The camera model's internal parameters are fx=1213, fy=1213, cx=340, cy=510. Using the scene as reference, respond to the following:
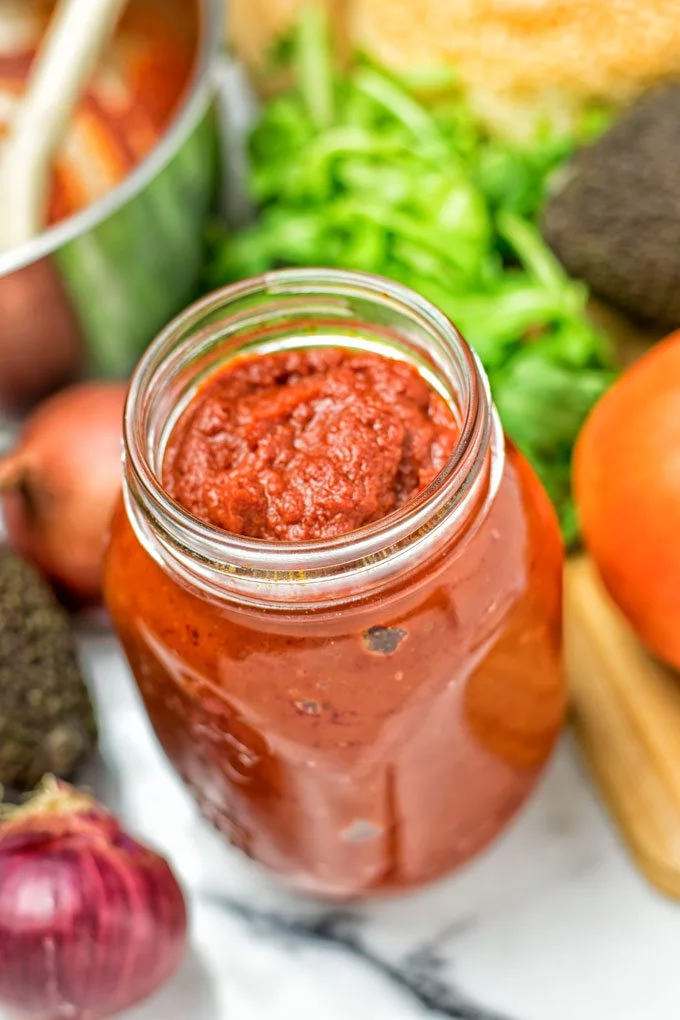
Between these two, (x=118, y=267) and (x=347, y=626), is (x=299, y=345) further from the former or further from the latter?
(x=118, y=267)

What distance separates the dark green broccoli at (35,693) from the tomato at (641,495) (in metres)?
0.41

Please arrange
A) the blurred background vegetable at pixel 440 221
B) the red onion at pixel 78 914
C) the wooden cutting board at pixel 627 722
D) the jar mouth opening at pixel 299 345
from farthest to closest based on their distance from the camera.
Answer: the blurred background vegetable at pixel 440 221
the wooden cutting board at pixel 627 722
the red onion at pixel 78 914
the jar mouth opening at pixel 299 345

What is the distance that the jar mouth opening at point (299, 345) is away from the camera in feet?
1.99

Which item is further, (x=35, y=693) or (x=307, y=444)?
(x=35, y=693)

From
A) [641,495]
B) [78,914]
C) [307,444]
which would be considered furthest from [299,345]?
[78,914]

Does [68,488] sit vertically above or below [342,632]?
below

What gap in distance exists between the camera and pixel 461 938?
90 cm

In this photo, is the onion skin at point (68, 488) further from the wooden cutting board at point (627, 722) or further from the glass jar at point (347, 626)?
the wooden cutting board at point (627, 722)

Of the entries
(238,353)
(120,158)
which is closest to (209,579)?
(238,353)

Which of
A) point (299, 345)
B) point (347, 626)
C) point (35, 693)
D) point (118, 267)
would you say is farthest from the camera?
point (118, 267)

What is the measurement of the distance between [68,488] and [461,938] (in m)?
0.47

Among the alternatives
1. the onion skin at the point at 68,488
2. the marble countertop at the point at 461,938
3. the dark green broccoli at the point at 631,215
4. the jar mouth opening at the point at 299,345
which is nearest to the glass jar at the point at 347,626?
the jar mouth opening at the point at 299,345

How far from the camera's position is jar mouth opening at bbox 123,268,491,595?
607 millimetres

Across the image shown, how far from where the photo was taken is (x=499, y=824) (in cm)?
87
